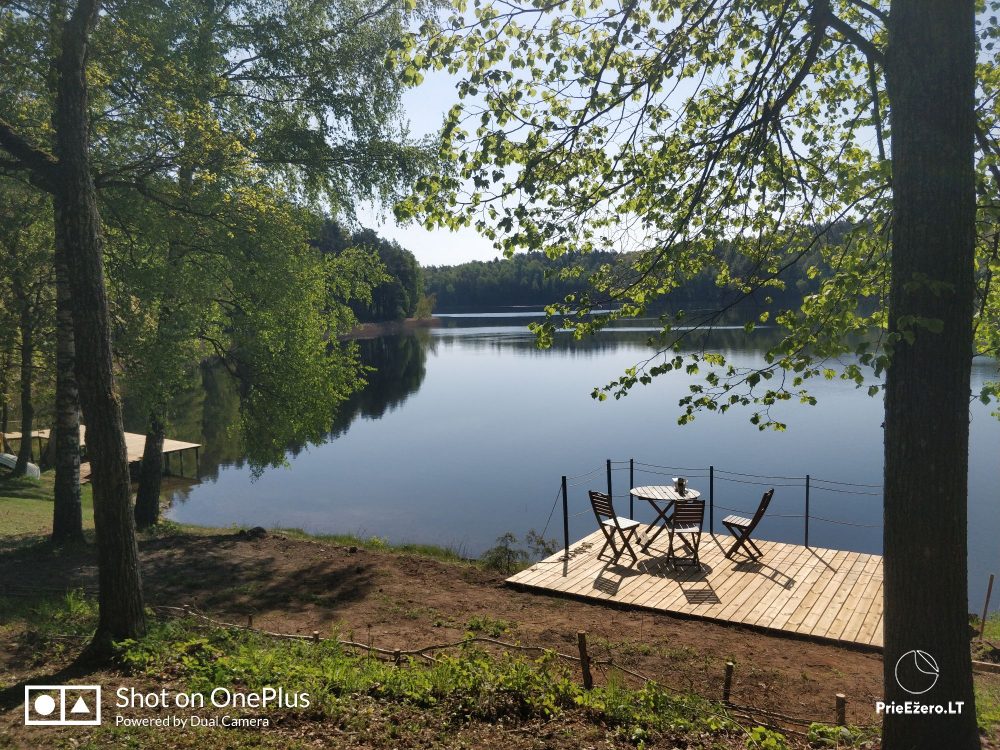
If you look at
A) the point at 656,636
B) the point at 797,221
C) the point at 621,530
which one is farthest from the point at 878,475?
the point at 797,221

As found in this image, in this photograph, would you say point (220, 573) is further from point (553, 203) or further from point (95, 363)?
point (553, 203)

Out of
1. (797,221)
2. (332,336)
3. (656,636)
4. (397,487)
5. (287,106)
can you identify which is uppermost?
(287,106)

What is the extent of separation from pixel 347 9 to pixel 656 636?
35.2 feet

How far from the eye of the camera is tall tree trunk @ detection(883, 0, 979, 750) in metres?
3.26

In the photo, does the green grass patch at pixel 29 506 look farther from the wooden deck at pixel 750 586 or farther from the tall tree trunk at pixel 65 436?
the wooden deck at pixel 750 586

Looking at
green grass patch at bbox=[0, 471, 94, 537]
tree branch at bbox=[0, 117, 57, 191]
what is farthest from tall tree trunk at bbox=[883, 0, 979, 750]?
green grass patch at bbox=[0, 471, 94, 537]

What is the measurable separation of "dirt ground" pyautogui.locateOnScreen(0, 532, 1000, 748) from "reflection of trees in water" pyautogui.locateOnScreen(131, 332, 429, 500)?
287 cm

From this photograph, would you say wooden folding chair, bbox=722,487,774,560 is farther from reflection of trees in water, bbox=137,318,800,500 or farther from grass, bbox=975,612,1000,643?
grass, bbox=975,612,1000,643

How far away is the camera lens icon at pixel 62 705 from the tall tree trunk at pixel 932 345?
4552mm

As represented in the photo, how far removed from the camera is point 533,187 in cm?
497

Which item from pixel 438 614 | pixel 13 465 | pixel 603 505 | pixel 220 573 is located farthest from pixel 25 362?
pixel 603 505

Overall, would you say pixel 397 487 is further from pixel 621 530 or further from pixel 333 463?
pixel 621 530

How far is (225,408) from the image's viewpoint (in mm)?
33125

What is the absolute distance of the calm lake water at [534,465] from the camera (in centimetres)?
1596
